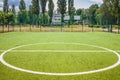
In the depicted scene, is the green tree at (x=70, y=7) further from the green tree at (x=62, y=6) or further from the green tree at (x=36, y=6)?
the green tree at (x=36, y=6)

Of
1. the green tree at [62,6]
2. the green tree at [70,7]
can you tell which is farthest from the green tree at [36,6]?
the green tree at [70,7]

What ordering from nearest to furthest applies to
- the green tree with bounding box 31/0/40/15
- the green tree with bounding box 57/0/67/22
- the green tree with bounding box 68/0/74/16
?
1. the green tree with bounding box 31/0/40/15
2. the green tree with bounding box 57/0/67/22
3. the green tree with bounding box 68/0/74/16

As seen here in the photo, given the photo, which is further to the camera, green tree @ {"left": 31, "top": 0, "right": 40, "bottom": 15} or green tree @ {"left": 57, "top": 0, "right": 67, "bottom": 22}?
green tree @ {"left": 57, "top": 0, "right": 67, "bottom": 22}

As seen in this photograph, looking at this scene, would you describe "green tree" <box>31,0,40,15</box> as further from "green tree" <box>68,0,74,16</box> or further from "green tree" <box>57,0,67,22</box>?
"green tree" <box>68,0,74,16</box>

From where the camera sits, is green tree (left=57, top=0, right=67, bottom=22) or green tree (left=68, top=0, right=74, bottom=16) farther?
green tree (left=68, top=0, right=74, bottom=16)

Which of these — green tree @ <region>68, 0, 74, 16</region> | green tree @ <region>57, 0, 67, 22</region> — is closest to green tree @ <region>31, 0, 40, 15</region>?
green tree @ <region>57, 0, 67, 22</region>

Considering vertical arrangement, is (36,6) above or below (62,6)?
below

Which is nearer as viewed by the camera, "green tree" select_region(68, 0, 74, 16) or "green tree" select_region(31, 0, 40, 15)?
"green tree" select_region(31, 0, 40, 15)

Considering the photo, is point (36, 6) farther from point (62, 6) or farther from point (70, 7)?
point (70, 7)

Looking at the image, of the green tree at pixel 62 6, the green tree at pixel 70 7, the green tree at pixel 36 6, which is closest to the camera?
the green tree at pixel 36 6

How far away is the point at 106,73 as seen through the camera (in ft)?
18.3

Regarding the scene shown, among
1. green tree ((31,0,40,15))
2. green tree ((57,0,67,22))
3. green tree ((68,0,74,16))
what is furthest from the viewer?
green tree ((68,0,74,16))

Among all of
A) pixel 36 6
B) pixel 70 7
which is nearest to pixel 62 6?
pixel 70 7

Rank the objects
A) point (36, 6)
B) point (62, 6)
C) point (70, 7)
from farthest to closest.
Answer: point (70, 7)
point (62, 6)
point (36, 6)
